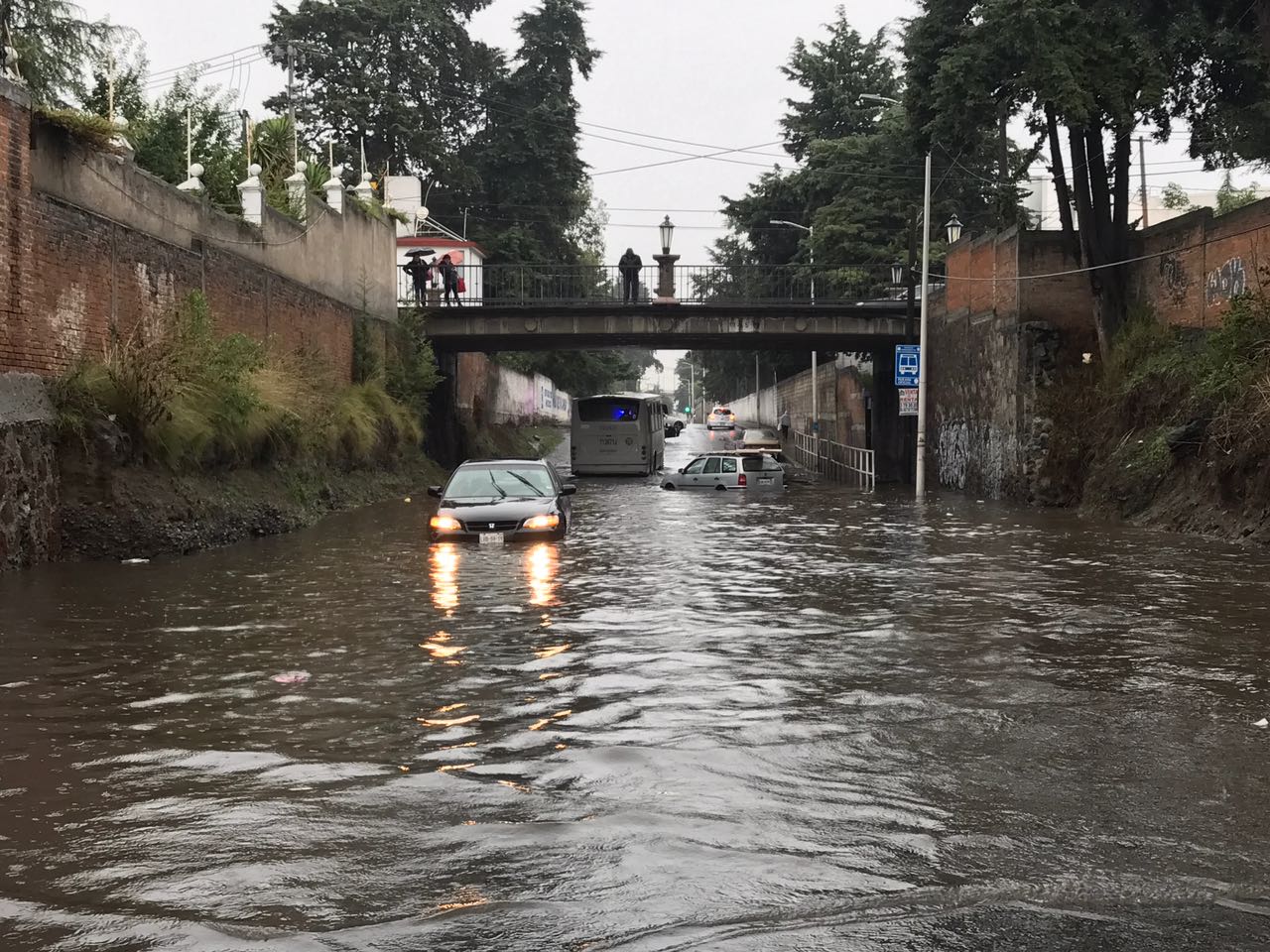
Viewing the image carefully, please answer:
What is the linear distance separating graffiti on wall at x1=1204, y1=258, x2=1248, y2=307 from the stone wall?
2039 cm

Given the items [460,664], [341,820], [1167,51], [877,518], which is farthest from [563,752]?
[1167,51]

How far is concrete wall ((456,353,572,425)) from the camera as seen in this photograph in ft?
177

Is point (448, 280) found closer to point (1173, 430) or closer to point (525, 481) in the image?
point (525, 481)

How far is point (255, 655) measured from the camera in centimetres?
1028

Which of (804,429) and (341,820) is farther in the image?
(804,429)

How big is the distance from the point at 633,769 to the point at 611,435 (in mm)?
41640

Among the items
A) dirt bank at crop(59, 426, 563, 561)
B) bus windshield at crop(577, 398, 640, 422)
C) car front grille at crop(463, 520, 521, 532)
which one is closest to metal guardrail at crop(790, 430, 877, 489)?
bus windshield at crop(577, 398, 640, 422)

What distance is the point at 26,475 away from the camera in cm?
1587

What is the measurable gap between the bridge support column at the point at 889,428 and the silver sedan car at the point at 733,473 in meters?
10.9

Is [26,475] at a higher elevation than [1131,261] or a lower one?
lower

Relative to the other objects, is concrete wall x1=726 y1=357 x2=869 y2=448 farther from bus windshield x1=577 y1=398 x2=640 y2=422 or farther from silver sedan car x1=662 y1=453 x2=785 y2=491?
silver sedan car x1=662 y1=453 x2=785 y2=491

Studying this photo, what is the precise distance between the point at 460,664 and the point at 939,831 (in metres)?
4.94

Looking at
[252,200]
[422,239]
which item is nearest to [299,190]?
[252,200]

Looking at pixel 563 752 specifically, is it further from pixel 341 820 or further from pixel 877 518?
pixel 877 518
